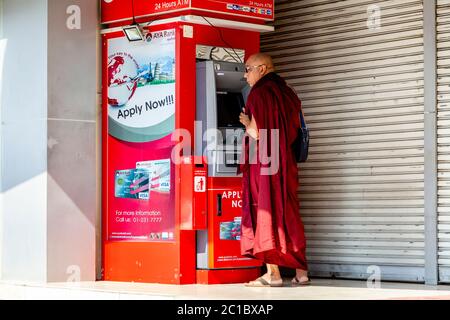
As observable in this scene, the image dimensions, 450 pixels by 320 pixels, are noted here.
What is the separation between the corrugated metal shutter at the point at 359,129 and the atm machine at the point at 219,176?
107 centimetres

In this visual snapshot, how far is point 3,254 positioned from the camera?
854 cm

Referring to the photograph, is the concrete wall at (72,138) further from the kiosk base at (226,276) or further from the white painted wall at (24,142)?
the kiosk base at (226,276)

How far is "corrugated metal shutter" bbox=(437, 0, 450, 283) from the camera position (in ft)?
26.4

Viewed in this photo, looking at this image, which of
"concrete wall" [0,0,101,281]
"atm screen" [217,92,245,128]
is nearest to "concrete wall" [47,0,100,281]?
"concrete wall" [0,0,101,281]

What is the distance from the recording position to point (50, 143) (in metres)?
8.26

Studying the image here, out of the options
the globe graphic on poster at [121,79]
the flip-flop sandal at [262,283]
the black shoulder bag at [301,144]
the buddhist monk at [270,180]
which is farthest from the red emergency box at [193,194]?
the globe graphic on poster at [121,79]

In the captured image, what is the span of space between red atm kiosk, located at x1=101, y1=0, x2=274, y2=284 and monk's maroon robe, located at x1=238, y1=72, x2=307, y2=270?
382mm

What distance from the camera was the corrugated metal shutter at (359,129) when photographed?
8.33 metres

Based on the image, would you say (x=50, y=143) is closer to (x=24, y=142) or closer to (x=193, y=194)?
(x=24, y=142)

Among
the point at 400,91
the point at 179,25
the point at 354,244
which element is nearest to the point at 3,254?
the point at 179,25

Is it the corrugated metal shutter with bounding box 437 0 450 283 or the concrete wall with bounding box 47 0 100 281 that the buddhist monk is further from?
the concrete wall with bounding box 47 0 100 281

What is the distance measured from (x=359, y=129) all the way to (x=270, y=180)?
1380 millimetres

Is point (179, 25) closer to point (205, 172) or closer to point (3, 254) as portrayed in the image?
point (205, 172)

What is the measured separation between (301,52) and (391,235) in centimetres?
202
